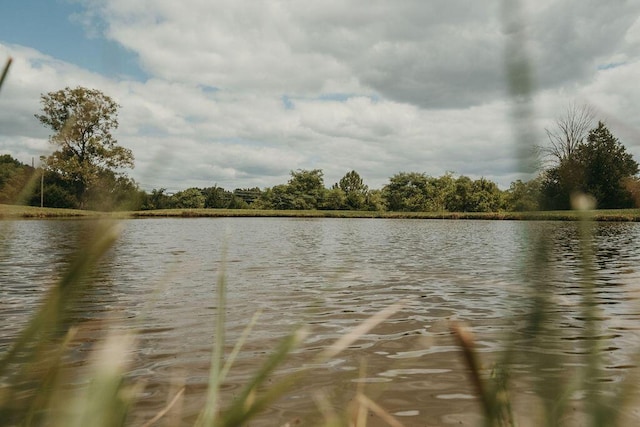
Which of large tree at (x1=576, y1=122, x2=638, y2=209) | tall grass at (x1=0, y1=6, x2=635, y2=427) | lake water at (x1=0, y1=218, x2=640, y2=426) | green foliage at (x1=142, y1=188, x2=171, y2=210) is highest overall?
large tree at (x1=576, y1=122, x2=638, y2=209)

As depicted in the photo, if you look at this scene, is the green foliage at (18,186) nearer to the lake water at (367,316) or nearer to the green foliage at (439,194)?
the lake water at (367,316)

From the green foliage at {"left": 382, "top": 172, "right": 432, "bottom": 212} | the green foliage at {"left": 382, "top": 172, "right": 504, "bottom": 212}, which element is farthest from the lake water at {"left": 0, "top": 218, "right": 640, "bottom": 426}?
the green foliage at {"left": 382, "top": 172, "right": 432, "bottom": 212}

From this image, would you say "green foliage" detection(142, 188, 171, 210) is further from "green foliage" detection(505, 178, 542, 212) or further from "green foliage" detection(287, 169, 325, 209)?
"green foliage" detection(287, 169, 325, 209)

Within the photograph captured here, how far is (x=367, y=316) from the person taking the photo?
5.44 metres

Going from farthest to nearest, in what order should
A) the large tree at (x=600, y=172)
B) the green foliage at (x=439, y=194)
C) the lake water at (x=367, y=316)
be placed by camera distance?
1. the green foliage at (x=439, y=194)
2. the large tree at (x=600, y=172)
3. the lake water at (x=367, y=316)

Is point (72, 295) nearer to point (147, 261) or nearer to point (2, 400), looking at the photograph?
point (2, 400)

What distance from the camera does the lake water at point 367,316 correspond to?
480 mm

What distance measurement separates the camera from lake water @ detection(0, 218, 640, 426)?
1.58 ft

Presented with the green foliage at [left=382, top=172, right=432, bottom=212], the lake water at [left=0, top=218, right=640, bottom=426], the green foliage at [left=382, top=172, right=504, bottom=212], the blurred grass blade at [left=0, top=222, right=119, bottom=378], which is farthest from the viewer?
the green foliage at [left=382, top=172, right=432, bottom=212]

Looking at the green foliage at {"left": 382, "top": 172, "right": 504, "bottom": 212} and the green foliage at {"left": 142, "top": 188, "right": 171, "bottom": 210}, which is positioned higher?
the green foliage at {"left": 382, "top": 172, "right": 504, "bottom": 212}

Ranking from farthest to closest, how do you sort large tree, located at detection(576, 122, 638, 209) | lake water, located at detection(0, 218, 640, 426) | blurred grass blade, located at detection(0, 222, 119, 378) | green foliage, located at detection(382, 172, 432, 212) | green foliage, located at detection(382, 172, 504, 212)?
1. green foliage, located at detection(382, 172, 432, 212)
2. green foliage, located at detection(382, 172, 504, 212)
3. large tree, located at detection(576, 122, 638, 209)
4. lake water, located at detection(0, 218, 640, 426)
5. blurred grass blade, located at detection(0, 222, 119, 378)

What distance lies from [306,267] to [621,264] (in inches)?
276

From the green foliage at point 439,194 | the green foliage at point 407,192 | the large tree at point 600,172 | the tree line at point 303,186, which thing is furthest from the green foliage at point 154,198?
the green foliage at point 407,192

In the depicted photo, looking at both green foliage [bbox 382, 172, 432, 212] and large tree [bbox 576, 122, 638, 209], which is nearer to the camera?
large tree [bbox 576, 122, 638, 209]
